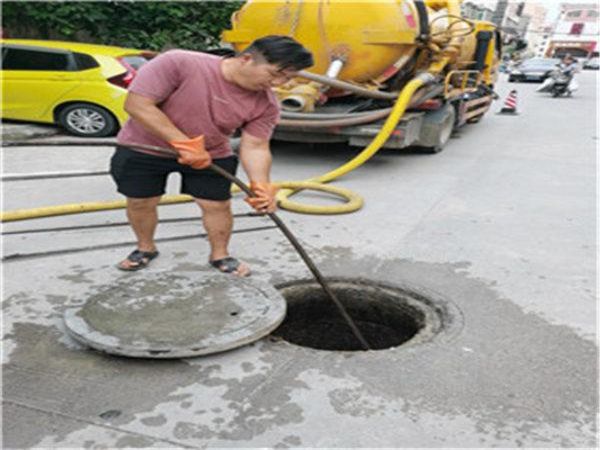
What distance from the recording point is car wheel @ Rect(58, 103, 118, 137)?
8141 mm

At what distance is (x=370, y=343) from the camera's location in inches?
143

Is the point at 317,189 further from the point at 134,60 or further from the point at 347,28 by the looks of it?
the point at 134,60

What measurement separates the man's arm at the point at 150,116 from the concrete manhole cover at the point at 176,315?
874mm

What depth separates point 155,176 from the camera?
3.44 meters

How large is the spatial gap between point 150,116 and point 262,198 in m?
0.77

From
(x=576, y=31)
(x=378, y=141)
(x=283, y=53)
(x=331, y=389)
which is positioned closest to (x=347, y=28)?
(x=378, y=141)

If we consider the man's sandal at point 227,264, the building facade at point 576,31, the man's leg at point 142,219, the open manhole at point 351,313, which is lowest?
the open manhole at point 351,313

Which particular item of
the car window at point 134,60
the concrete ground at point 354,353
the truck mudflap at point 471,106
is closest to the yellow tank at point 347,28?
the concrete ground at point 354,353

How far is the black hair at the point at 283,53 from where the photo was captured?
2809 millimetres

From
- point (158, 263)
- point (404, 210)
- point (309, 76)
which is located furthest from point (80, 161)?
point (404, 210)

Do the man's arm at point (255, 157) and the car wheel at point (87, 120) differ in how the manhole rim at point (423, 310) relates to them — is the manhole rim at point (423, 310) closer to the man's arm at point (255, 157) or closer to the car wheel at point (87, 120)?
the man's arm at point (255, 157)

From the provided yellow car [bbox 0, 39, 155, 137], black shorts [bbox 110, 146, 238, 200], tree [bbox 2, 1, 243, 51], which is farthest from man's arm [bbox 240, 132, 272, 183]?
tree [bbox 2, 1, 243, 51]

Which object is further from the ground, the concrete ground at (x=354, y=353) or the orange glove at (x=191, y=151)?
the orange glove at (x=191, y=151)

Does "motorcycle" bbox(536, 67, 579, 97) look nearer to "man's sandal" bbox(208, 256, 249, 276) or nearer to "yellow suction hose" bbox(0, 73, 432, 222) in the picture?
"yellow suction hose" bbox(0, 73, 432, 222)
